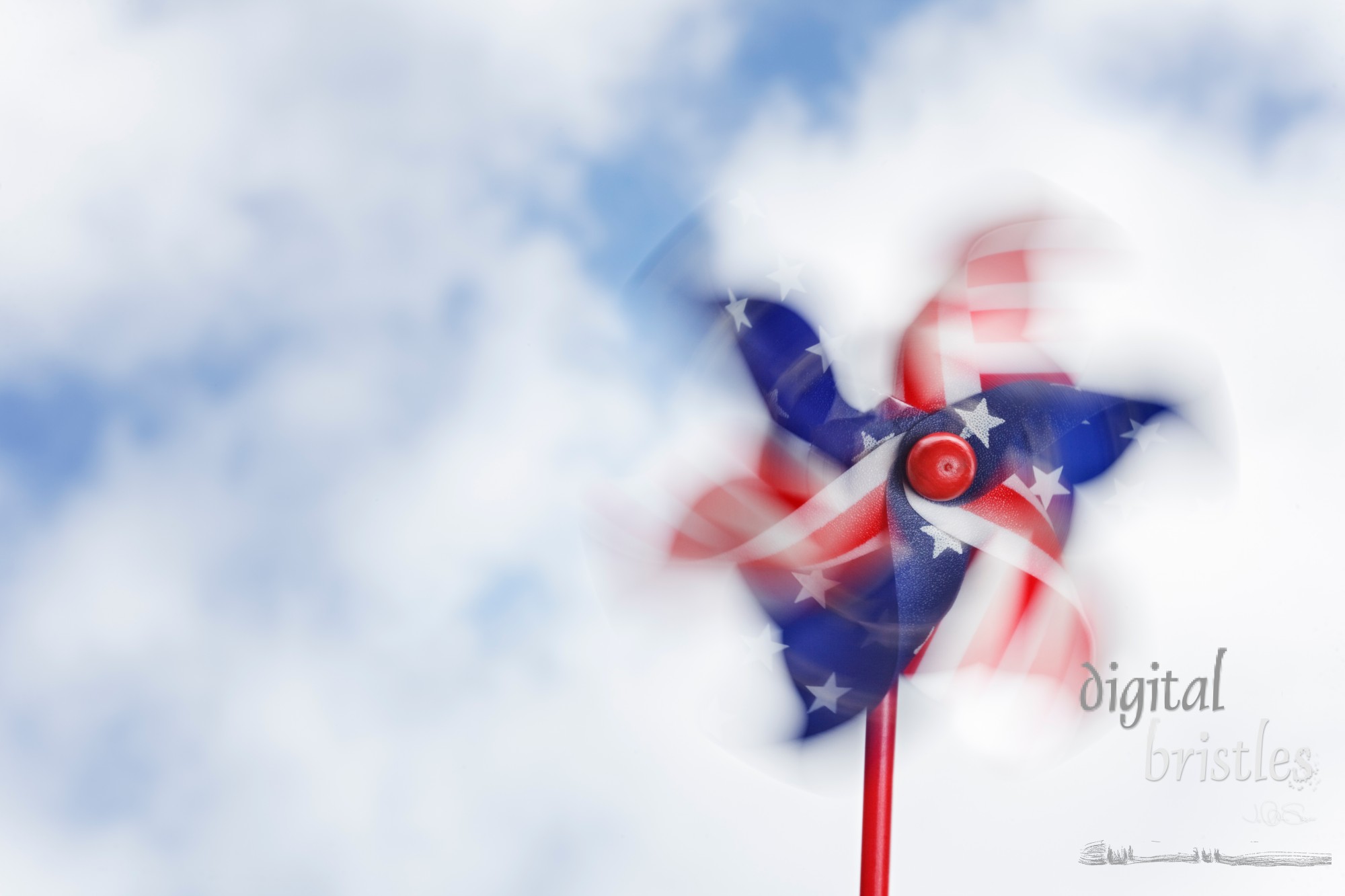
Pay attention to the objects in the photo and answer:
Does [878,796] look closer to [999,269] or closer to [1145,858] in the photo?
[1145,858]

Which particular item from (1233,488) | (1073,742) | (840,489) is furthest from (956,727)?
(1233,488)

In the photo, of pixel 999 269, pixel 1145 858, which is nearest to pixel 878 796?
pixel 1145 858

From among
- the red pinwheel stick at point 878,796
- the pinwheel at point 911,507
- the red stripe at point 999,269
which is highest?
the red stripe at point 999,269

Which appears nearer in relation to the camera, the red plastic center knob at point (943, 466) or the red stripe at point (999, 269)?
the red plastic center knob at point (943, 466)

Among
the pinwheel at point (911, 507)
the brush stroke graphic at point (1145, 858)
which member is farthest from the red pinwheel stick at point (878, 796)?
the brush stroke graphic at point (1145, 858)

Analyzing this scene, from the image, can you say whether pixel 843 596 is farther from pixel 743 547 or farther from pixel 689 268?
pixel 689 268

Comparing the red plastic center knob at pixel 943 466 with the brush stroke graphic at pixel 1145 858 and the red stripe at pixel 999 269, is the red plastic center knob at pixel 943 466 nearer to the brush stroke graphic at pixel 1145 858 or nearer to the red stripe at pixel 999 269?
the red stripe at pixel 999 269
